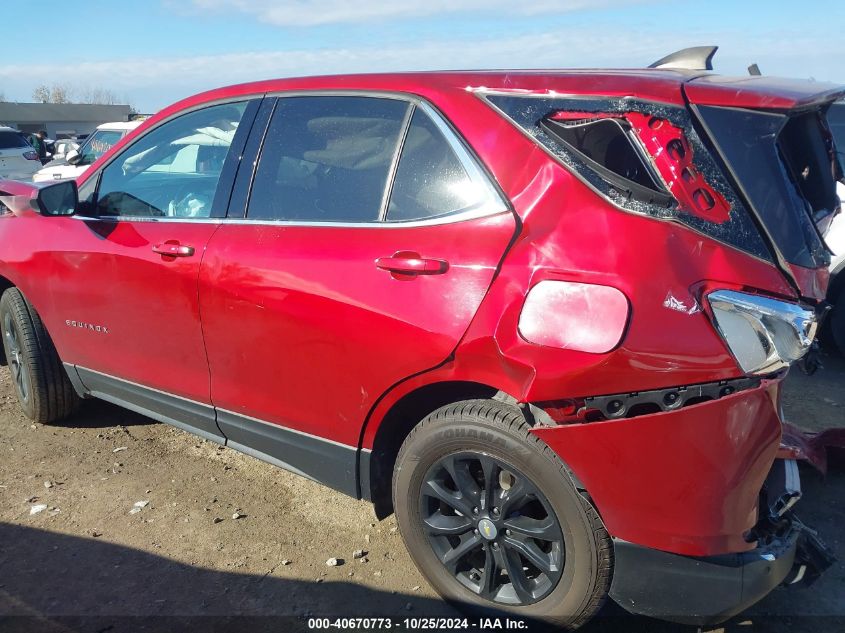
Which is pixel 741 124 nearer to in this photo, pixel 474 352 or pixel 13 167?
pixel 474 352

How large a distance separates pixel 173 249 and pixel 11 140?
52.4ft

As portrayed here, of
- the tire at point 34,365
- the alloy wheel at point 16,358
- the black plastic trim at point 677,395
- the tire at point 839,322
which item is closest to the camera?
the black plastic trim at point 677,395

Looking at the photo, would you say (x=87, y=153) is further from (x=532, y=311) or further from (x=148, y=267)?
(x=532, y=311)


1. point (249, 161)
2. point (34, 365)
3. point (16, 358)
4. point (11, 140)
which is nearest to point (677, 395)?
point (249, 161)

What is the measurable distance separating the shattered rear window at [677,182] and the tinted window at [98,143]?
11606mm

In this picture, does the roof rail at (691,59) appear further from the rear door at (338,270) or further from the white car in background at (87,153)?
the white car in background at (87,153)

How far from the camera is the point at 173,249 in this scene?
3.14m

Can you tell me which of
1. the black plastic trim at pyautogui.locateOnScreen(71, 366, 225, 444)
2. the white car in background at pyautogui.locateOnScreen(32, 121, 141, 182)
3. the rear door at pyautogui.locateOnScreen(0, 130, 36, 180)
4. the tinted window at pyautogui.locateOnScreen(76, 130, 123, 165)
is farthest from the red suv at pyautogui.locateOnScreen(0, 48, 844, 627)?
the rear door at pyautogui.locateOnScreen(0, 130, 36, 180)

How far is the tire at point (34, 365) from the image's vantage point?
4.05 m

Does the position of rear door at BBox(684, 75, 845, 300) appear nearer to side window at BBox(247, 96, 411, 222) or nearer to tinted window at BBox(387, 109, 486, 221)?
tinted window at BBox(387, 109, 486, 221)

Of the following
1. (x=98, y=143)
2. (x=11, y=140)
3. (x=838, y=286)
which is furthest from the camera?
(x=11, y=140)

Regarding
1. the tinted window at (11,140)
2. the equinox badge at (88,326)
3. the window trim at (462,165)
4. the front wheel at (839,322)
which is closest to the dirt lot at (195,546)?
the equinox badge at (88,326)

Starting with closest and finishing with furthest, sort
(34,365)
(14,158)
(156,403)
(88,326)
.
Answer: (156,403)
(88,326)
(34,365)
(14,158)

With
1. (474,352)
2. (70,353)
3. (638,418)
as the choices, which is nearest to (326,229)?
(474,352)
